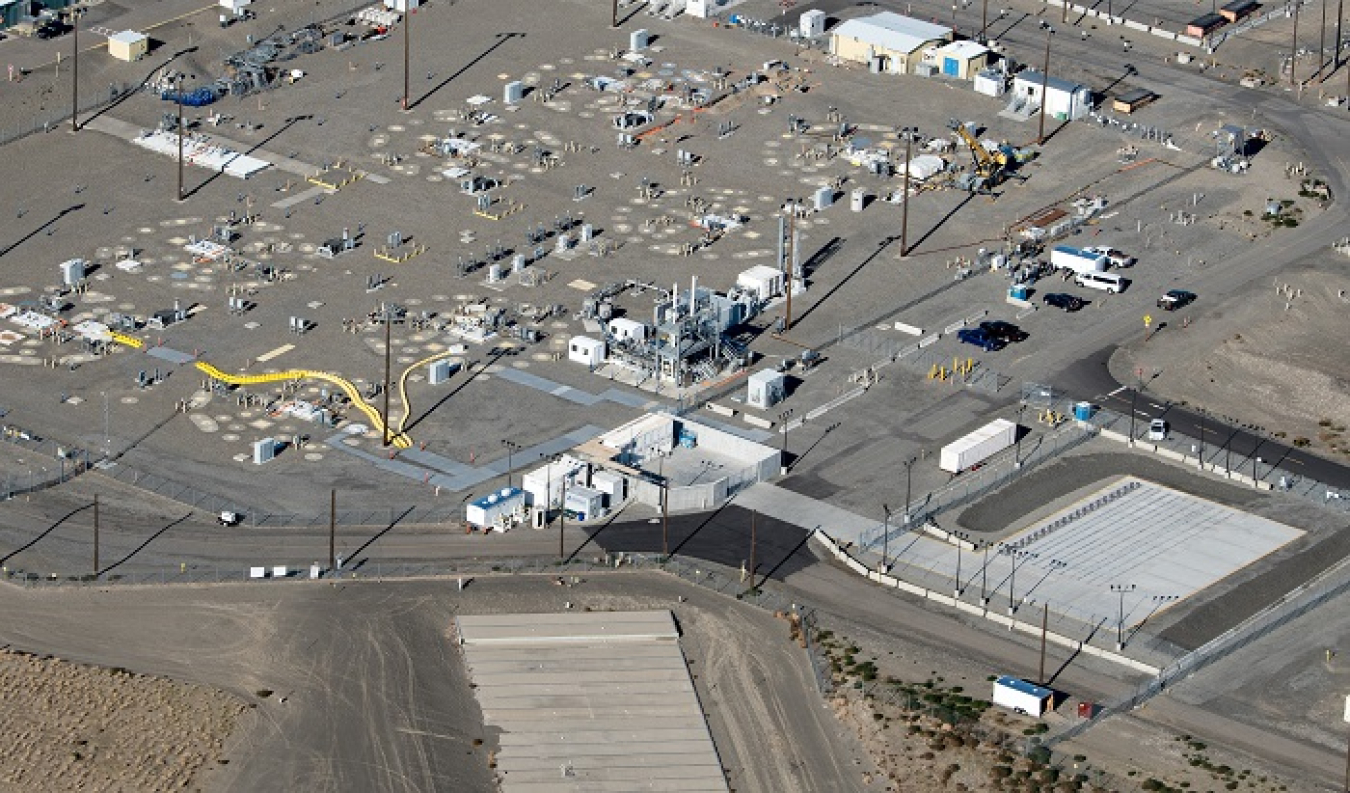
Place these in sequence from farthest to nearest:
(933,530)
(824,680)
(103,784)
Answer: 1. (933,530)
2. (824,680)
3. (103,784)

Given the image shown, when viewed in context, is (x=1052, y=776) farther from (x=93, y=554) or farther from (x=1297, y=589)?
(x=93, y=554)

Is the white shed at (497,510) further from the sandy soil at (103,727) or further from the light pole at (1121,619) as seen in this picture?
the light pole at (1121,619)

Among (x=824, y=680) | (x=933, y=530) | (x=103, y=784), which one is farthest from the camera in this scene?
(x=933, y=530)

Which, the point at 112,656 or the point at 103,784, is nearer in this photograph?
the point at 103,784

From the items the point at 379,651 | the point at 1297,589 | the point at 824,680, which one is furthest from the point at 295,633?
the point at 1297,589

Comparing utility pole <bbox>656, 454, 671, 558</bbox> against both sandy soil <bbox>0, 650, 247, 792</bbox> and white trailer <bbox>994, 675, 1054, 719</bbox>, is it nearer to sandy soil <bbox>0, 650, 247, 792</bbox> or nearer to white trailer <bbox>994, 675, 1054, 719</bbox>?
white trailer <bbox>994, 675, 1054, 719</bbox>

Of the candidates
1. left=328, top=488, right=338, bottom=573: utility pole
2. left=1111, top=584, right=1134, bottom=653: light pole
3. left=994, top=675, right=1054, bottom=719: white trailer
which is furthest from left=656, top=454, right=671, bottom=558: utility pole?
left=1111, top=584, right=1134, bottom=653: light pole
